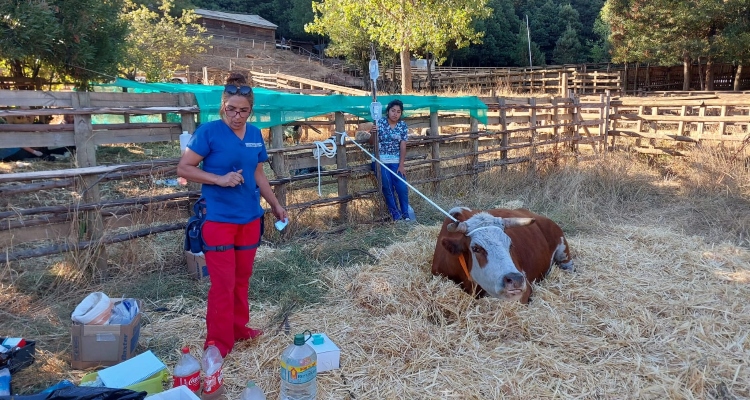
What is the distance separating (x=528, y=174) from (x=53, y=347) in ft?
25.6

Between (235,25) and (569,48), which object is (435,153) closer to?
(569,48)

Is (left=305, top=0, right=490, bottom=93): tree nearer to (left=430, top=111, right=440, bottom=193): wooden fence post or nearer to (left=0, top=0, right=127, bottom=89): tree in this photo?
(left=0, top=0, right=127, bottom=89): tree

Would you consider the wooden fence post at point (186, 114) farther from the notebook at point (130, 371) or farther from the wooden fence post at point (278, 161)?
the notebook at point (130, 371)

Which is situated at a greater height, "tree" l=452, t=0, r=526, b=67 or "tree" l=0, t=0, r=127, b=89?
"tree" l=452, t=0, r=526, b=67

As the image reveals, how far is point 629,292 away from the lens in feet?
14.1

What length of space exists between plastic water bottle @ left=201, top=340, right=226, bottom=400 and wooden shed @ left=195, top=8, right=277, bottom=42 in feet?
127

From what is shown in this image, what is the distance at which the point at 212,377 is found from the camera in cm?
284

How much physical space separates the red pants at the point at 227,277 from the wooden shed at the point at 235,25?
125 feet

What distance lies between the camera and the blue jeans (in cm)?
671

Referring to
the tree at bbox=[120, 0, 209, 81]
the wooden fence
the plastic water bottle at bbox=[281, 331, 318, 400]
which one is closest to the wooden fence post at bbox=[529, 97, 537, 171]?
the wooden fence

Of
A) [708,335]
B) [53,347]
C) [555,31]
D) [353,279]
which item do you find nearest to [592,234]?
[708,335]

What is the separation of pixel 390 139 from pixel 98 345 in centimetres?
425

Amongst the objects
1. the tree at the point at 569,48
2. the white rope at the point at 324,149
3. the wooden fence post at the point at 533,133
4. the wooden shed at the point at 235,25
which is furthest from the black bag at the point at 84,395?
the tree at the point at 569,48

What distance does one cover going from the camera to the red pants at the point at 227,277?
3.18 meters
